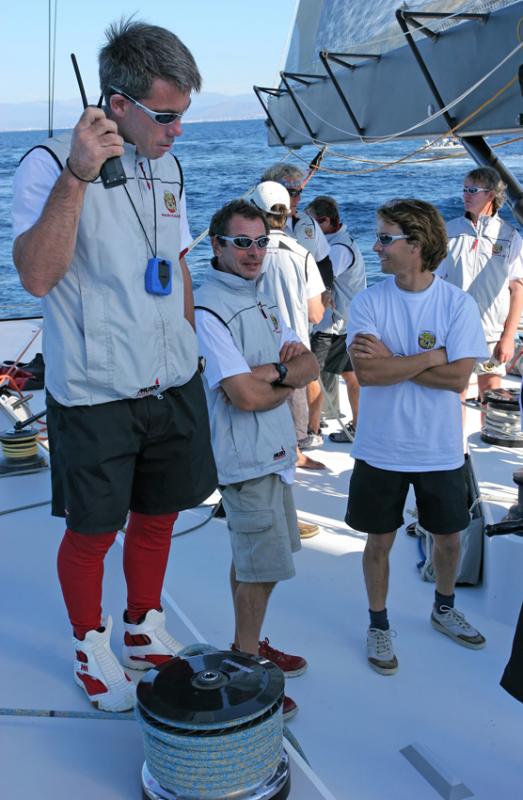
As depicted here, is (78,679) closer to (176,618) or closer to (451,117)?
(176,618)

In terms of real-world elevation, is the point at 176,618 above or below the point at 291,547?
below

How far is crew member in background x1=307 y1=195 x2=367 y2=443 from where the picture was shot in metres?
5.83

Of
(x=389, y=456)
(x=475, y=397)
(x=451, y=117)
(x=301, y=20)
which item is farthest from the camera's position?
(x=301, y=20)

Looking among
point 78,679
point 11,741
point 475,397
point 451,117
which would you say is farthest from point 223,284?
point 475,397

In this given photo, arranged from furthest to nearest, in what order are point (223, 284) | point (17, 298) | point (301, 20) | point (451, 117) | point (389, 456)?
1. point (17, 298)
2. point (301, 20)
3. point (451, 117)
4. point (389, 456)
5. point (223, 284)

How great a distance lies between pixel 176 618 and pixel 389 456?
92 centimetres

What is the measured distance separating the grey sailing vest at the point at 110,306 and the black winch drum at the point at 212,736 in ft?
2.40

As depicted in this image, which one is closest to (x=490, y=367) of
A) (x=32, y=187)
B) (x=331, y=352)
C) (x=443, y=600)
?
(x=331, y=352)

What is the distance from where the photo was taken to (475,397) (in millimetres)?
6566

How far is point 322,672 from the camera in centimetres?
313

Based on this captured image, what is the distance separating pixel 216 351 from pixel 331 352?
127 inches

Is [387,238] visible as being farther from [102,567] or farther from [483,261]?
[483,261]

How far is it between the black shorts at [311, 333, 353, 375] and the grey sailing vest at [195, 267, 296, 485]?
117 inches

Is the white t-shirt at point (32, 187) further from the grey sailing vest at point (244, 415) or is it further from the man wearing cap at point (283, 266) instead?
the man wearing cap at point (283, 266)
